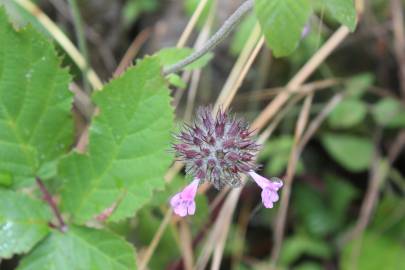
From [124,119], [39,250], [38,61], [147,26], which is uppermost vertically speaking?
[147,26]

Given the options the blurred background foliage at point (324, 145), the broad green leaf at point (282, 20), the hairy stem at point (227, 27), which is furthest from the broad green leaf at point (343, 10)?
the blurred background foliage at point (324, 145)

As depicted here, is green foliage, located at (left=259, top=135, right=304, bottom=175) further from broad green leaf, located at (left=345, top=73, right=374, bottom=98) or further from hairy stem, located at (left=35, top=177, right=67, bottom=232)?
hairy stem, located at (left=35, top=177, right=67, bottom=232)

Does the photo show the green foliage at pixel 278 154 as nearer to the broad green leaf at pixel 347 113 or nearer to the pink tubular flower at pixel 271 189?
the broad green leaf at pixel 347 113

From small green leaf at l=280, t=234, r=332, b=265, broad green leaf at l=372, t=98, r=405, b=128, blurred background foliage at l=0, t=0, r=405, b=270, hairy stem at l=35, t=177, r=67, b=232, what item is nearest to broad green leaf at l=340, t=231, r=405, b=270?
blurred background foliage at l=0, t=0, r=405, b=270

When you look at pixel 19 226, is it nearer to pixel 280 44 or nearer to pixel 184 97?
pixel 280 44

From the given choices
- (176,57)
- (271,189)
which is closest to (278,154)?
(176,57)

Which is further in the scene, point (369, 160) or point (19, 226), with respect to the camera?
point (369, 160)

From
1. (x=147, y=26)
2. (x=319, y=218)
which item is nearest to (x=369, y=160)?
(x=319, y=218)
